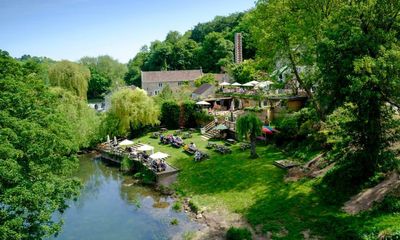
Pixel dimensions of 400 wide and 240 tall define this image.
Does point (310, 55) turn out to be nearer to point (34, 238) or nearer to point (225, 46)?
point (34, 238)

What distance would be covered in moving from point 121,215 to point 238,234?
30.7 feet

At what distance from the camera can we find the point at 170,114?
150ft

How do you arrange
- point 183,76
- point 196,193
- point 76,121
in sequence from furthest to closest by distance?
point 183,76 < point 76,121 < point 196,193

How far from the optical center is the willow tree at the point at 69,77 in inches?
1946

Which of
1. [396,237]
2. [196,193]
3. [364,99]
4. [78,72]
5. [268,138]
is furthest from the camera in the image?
[78,72]

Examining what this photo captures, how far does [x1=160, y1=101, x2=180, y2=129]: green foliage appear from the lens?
4538cm

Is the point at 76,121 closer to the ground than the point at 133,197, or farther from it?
farther from it

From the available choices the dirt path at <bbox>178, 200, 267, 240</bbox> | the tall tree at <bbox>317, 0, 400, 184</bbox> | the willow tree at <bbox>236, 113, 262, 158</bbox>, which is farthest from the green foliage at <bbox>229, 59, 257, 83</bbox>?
the tall tree at <bbox>317, 0, 400, 184</bbox>

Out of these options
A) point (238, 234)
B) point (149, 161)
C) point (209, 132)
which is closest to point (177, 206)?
point (238, 234)

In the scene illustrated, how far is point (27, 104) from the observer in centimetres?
1748

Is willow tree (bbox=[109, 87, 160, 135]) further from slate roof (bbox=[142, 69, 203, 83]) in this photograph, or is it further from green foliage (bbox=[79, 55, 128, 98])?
green foliage (bbox=[79, 55, 128, 98])

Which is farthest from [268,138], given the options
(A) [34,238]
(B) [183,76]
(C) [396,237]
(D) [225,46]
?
(D) [225,46]

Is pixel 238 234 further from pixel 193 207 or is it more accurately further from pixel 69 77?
pixel 69 77

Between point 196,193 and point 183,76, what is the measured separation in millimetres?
56275
